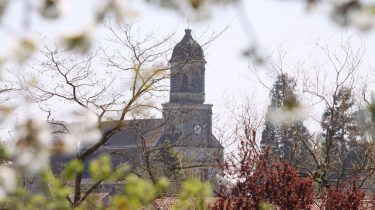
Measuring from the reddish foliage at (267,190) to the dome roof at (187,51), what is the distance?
3.01m

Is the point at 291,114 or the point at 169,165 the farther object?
the point at 169,165

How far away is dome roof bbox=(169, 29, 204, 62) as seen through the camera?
12492 mm

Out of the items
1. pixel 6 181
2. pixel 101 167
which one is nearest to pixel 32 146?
pixel 101 167

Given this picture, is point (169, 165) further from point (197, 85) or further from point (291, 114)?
point (197, 85)

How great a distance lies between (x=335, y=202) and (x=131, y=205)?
8.19m

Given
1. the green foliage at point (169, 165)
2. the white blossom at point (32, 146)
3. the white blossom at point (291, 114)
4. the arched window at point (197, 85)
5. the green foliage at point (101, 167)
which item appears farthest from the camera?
the arched window at point (197, 85)

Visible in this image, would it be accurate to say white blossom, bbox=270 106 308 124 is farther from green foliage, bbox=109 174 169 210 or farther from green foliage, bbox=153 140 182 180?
green foliage, bbox=153 140 182 180

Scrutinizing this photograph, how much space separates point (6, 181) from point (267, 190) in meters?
7.25

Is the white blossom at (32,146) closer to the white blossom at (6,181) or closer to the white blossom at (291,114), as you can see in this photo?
the white blossom at (6,181)

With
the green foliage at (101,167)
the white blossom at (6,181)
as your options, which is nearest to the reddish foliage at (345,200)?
the white blossom at (6,181)

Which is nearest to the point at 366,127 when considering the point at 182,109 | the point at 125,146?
the point at 182,109

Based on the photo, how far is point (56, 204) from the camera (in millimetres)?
2826

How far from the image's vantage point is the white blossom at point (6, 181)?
275 cm

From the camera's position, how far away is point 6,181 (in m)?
2.82
